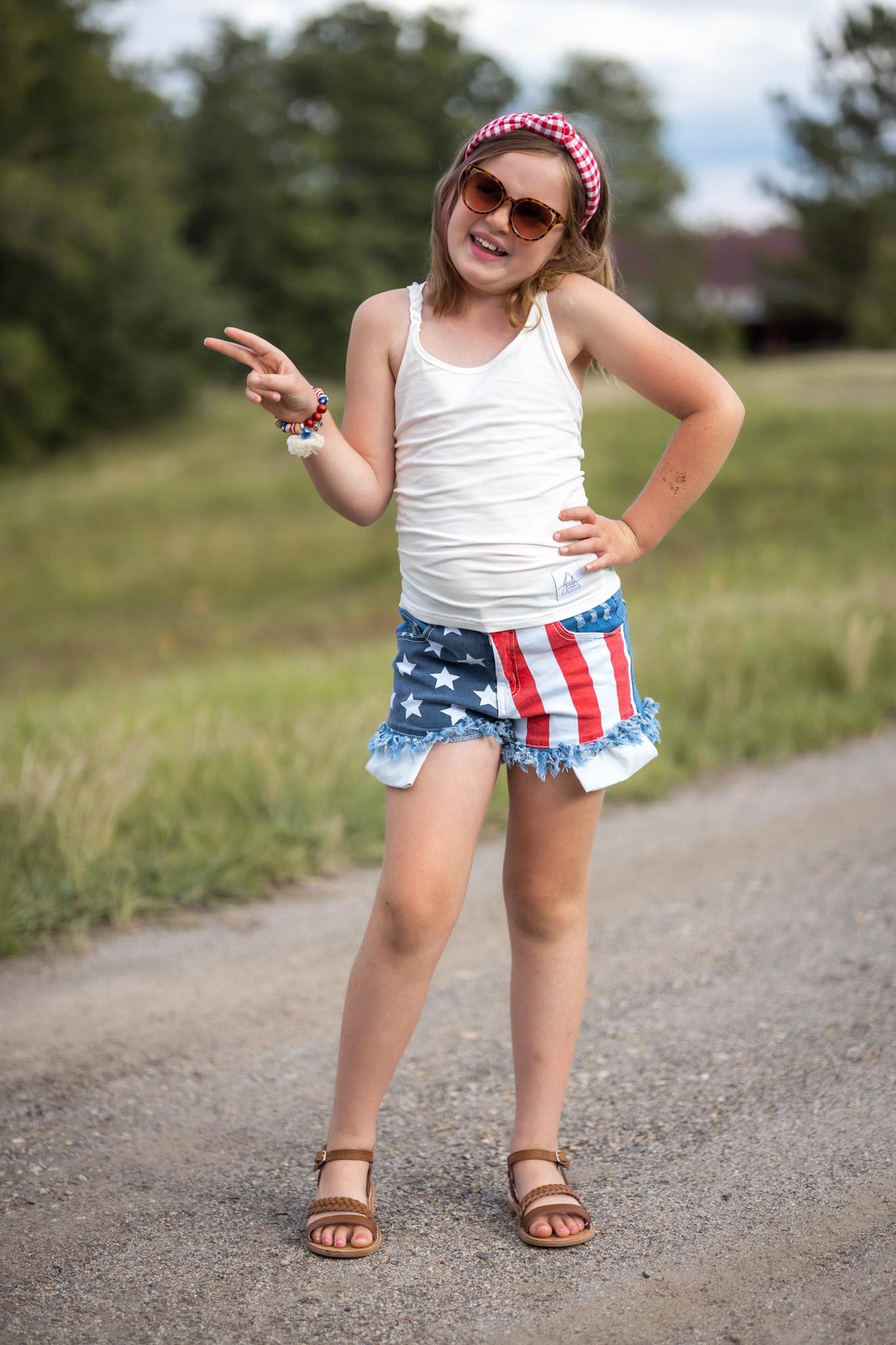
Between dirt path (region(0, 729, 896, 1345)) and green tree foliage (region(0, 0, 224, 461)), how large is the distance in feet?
84.8

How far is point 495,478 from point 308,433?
332 mm

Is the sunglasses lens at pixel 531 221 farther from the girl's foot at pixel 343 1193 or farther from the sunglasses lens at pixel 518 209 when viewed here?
the girl's foot at pixel 343 1193

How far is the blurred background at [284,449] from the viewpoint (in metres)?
4.36

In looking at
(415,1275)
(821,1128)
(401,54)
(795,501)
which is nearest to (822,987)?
(821,1128)

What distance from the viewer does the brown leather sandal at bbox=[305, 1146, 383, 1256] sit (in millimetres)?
2125

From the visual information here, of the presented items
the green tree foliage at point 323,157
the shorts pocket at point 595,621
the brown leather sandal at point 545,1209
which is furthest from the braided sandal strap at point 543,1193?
the green tree foliage at point 323,157

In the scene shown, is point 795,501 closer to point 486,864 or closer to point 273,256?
point 486,864

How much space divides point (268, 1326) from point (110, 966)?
159 cm

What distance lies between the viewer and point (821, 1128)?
2.50 m

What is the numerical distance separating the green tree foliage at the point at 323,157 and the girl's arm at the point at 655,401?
3783 cm

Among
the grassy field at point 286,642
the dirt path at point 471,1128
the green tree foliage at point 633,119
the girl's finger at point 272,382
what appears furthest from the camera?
the green tree foliage at point 633,119

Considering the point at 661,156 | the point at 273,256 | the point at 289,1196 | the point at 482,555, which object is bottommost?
the point at 289,1196

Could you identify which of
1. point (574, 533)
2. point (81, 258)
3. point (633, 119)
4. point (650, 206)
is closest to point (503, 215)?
point (574, 533)

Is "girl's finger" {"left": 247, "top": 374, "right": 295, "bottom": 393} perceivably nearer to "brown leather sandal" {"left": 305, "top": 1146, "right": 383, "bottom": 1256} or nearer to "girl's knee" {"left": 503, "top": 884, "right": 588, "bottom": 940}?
"girl's knee" {"left": 503, "top": 884, "right": 588, "bottom": 940}
